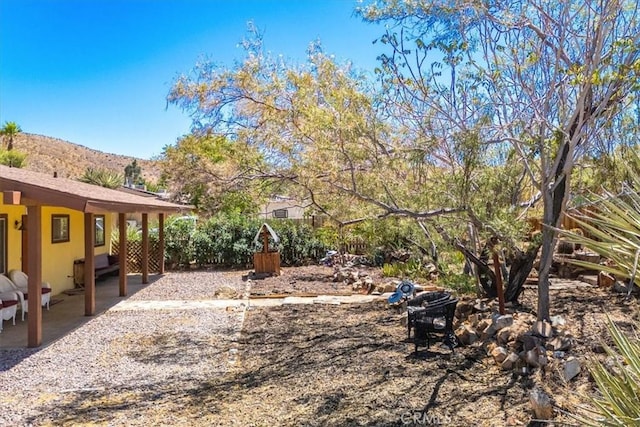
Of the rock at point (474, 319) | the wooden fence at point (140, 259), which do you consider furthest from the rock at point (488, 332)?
the wooden fence at point (140, 259)

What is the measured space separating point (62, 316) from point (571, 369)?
8996mm

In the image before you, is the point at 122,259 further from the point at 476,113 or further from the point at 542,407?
the point at 542,407

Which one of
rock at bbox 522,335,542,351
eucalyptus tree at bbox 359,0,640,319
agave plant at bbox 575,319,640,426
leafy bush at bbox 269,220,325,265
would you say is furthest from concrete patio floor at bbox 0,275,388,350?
agave plant at bbox 575,319,640,426

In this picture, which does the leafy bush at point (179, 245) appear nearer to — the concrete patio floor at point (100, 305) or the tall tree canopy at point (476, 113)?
the concrete patio floor at point (100, 305)

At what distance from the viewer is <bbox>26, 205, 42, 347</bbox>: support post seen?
699 centimetres

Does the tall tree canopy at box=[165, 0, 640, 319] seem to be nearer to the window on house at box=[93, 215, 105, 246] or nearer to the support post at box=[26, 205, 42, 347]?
the support post at box=[26, 205, 42, 347]

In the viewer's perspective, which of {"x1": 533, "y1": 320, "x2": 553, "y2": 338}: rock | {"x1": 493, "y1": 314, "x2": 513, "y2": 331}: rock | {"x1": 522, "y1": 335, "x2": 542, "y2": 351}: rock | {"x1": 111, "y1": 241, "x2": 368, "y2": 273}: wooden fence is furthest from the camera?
{"x1": 111, "y1": 241, "x2": 368, "y2": 273}: wooden fence

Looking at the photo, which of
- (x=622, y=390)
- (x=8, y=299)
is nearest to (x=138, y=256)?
(x=8, y=299)

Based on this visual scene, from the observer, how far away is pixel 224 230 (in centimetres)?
1717

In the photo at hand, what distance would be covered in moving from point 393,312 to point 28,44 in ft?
52.5

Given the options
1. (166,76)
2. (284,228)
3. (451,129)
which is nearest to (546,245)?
(451,129)

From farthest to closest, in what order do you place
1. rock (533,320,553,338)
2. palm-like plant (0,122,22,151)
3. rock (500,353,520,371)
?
palm-like plant (0,122,22,151), rock (533,320,553,338), rock (500,353,520,371)

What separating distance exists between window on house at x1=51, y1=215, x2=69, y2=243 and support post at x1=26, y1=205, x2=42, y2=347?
5253 mm

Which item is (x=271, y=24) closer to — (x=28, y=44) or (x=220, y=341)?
(x=220, y=341)
